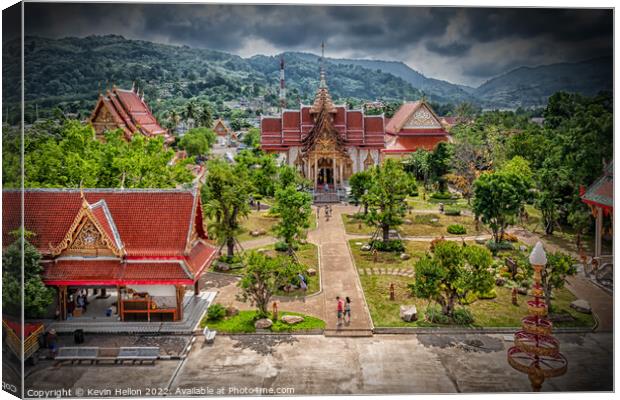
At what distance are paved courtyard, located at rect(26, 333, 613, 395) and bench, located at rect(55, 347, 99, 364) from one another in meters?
0.25

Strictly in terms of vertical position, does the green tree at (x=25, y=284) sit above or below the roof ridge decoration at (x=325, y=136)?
below

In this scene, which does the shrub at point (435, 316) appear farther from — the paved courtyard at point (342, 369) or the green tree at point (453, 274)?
the paved courtyard at point (342, 369)

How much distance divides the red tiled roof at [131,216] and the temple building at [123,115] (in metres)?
15.0

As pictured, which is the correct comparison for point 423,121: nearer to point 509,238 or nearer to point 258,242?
point 509,238

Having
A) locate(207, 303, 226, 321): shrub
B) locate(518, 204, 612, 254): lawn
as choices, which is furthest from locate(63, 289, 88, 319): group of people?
locate(518, 204, 612, 254): lawn

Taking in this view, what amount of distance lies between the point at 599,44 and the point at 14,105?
1409 centimetres

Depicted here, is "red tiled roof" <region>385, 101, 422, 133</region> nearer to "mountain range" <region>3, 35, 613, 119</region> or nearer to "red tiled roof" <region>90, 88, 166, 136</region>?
"mountain range" <region>3, 35, 613, 119</region>

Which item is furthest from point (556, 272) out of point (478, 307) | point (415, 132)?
point (415, 132)

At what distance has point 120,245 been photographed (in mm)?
16484

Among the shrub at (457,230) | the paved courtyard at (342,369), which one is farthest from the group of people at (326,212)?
the paved courtyard at (342,369)

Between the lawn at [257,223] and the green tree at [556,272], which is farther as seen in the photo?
the lawn at [257,223]

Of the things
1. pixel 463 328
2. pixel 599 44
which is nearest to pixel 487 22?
pixel 599 44

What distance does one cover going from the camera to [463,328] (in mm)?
16562

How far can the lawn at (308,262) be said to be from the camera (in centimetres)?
1966
